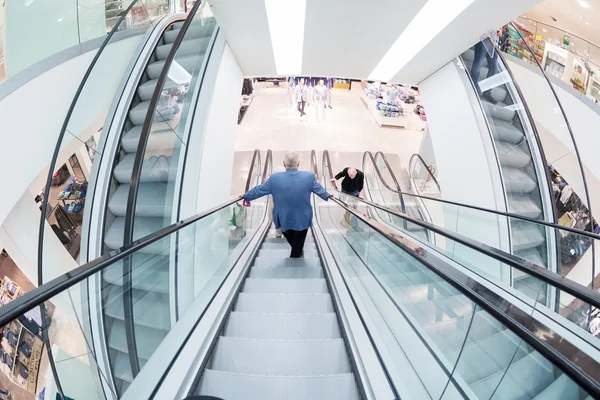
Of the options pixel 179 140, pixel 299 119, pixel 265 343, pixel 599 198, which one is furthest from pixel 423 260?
pixel 299 119

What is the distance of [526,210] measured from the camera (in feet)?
13.6

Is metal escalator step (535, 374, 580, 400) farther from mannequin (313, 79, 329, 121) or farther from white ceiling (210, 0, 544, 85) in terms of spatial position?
mannequin (313, 79, 329, 121)

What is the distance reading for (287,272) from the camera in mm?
3234

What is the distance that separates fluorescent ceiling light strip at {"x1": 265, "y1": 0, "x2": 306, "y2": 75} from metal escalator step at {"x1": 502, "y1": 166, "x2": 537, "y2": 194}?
150 inches

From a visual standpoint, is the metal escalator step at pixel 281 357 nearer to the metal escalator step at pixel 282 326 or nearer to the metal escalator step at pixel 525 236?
the metal escalator step at pixel 282 326

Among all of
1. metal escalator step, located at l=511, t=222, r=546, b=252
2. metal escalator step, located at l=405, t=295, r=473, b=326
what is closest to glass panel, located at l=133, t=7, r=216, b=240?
metal escalator step, located at l=405, t=295, r=473, b=326

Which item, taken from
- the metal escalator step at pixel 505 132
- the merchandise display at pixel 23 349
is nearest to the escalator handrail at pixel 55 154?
the merchandise display at pixel 23 349

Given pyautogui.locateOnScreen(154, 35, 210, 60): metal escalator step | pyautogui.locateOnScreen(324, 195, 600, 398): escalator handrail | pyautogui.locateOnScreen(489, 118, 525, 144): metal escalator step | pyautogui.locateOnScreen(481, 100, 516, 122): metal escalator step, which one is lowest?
pyautogui.locateOnScreen(324, 195, 600, 398): escalator handrail

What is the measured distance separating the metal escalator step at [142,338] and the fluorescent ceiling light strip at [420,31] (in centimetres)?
423

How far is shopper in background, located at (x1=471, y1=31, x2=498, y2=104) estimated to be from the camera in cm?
445

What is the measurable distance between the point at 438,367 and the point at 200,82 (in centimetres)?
390

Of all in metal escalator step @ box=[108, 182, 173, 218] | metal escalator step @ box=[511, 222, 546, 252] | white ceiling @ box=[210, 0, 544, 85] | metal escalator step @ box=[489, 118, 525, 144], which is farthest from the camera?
metal escalator step @ box=[489, 118, 525, 144]

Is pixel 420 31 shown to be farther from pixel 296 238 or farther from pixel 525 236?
pixel 296 238

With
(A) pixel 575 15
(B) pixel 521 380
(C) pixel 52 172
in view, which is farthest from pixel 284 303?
(A) pixel 575 15
